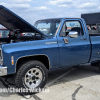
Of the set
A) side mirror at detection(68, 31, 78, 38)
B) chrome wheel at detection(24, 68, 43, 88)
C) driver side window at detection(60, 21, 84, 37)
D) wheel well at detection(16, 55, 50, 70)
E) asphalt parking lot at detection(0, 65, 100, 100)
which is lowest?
asphalt parking lot at detection(0, 65, 100, 100)

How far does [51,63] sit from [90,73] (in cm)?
233

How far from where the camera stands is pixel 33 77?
150 inches

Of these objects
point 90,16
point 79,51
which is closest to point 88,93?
point 79,51

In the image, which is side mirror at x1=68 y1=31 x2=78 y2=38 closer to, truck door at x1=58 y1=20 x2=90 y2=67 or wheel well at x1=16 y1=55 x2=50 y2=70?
truck door at x1=58 y1=20 x2=90 y2=67

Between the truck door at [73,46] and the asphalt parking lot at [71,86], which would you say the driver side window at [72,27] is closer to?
the truck door at [73,46]

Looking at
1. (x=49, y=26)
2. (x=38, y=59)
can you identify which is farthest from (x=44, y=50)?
(x=49, y=26)

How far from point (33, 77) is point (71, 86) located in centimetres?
126

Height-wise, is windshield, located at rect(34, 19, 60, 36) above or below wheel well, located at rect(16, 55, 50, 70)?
above

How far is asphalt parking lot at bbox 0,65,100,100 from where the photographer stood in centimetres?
369

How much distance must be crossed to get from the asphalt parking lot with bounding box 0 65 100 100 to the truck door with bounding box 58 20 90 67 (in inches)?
26.4

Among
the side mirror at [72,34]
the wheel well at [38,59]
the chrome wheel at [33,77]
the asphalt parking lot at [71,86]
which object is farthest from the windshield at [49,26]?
the asphalt parking lot at [71,86]

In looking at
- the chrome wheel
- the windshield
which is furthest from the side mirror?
the chrome wheel

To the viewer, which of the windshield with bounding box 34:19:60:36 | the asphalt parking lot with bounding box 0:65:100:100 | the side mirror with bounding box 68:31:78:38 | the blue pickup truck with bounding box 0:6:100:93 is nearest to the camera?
the blue pickup truck with bounding box 0:6:100:93

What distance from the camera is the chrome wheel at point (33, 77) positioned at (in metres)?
3.75
